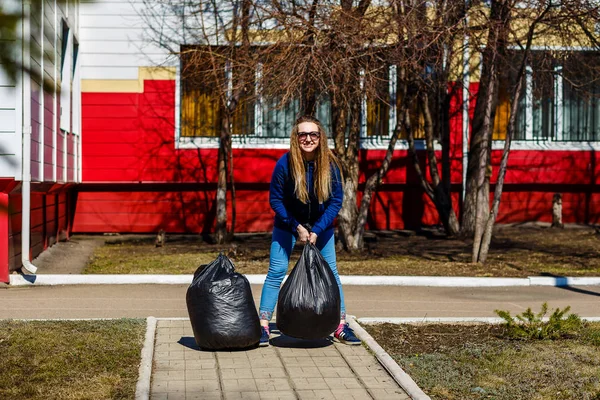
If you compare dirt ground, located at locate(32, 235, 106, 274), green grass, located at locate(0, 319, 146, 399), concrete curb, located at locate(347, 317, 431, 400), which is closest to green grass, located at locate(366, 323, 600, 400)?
concrete curb, located at locate(347, 317, 431, 400)

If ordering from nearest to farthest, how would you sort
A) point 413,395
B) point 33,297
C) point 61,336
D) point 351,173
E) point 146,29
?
point 413,395
point 61,336
point 33,297
point 351,173
point 146,29

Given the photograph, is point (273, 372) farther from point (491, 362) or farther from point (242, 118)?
point (242, 118)

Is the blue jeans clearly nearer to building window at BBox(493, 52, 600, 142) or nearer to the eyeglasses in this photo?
the eyeglasses

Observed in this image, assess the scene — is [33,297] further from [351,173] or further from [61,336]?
[351,173]

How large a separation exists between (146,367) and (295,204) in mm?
1927

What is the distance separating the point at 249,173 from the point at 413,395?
44.7 ft

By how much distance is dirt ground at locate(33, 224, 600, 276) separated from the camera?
41.3ft

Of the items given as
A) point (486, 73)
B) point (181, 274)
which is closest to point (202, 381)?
point (181, 274)

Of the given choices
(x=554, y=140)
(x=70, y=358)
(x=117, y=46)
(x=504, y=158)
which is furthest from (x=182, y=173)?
(x=70, y=358)

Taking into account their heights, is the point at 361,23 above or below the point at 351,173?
above

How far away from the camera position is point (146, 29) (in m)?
18.2

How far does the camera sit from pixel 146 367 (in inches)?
231

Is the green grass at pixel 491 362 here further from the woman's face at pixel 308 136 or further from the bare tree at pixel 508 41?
the bare tree at pixel 508 41

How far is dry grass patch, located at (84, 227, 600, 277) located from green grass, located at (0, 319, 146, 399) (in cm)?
481
